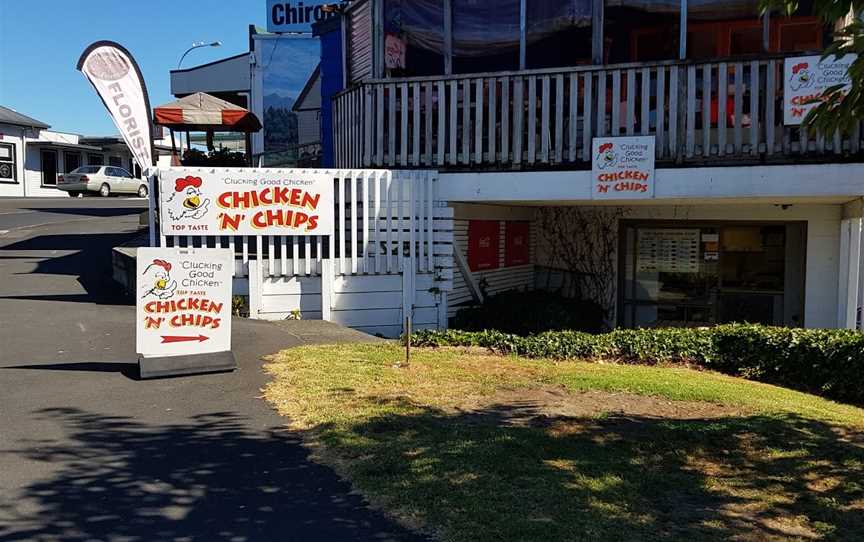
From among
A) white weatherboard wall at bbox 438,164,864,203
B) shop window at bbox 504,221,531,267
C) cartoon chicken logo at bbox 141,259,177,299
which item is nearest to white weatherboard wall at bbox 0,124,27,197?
shop window at bbox 504,221,531,267

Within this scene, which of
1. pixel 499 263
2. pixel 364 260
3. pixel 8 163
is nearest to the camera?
pixel 364 260

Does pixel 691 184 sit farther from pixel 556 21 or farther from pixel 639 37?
pixel 639 37

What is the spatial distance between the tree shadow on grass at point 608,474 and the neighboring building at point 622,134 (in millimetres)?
4786

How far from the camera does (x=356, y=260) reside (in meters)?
9.95

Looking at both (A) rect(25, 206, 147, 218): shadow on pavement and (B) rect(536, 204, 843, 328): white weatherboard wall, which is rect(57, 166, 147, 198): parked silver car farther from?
(B) rect(536, 204, 843, 328): white weatherboard wall

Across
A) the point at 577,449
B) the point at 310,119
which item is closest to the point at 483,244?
the point at 577,449

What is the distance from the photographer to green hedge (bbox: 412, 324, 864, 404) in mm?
8008

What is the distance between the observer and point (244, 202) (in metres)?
9.43

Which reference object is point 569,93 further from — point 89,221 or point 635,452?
point 89,221

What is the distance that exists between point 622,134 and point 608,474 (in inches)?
258

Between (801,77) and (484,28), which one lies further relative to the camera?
(484,28)

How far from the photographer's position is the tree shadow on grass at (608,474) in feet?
12.7

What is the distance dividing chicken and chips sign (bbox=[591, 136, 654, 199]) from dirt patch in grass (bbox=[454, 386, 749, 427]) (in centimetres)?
407

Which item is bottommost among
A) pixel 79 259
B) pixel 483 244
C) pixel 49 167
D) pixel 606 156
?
pixel 79 259
